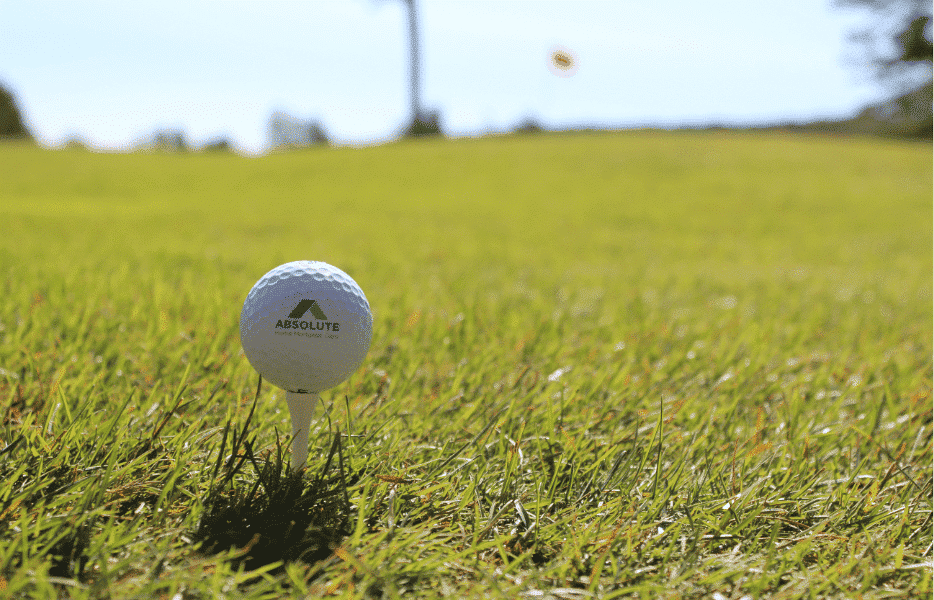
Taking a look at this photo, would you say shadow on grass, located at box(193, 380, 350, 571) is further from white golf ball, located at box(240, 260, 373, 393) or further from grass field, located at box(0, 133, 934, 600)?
white golf ball, located at box(240, 260, 373, 393)

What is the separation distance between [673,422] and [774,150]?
23353mm

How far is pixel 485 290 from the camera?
448 centimetres

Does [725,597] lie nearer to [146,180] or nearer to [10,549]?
[10,549]

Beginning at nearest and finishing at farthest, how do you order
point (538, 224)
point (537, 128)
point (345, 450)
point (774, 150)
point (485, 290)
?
1. point (345, 450)
2. point (485, 290)
3. point (538, 224)
4. point (774, 150)
5. point (537, 128)

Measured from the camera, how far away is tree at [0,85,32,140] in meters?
38.1

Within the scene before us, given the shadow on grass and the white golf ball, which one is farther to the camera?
the white golf ball

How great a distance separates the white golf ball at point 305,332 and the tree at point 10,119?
4614 cm

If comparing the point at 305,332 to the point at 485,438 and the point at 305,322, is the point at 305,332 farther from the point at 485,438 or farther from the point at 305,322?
the point at 485,438

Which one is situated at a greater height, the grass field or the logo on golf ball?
the logo on golf ball

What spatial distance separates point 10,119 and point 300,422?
157ft

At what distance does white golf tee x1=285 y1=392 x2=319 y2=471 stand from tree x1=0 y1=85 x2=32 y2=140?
46289mm

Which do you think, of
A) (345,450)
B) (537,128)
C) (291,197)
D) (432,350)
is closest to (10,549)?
(345,450)

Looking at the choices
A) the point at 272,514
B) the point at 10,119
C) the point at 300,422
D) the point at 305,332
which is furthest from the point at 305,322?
the point at 10,119

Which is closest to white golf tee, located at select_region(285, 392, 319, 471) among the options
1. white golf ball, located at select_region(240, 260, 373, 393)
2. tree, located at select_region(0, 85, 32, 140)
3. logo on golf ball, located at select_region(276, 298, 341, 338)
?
white golf ball, located at select_region(240, 260, 373, 393)
